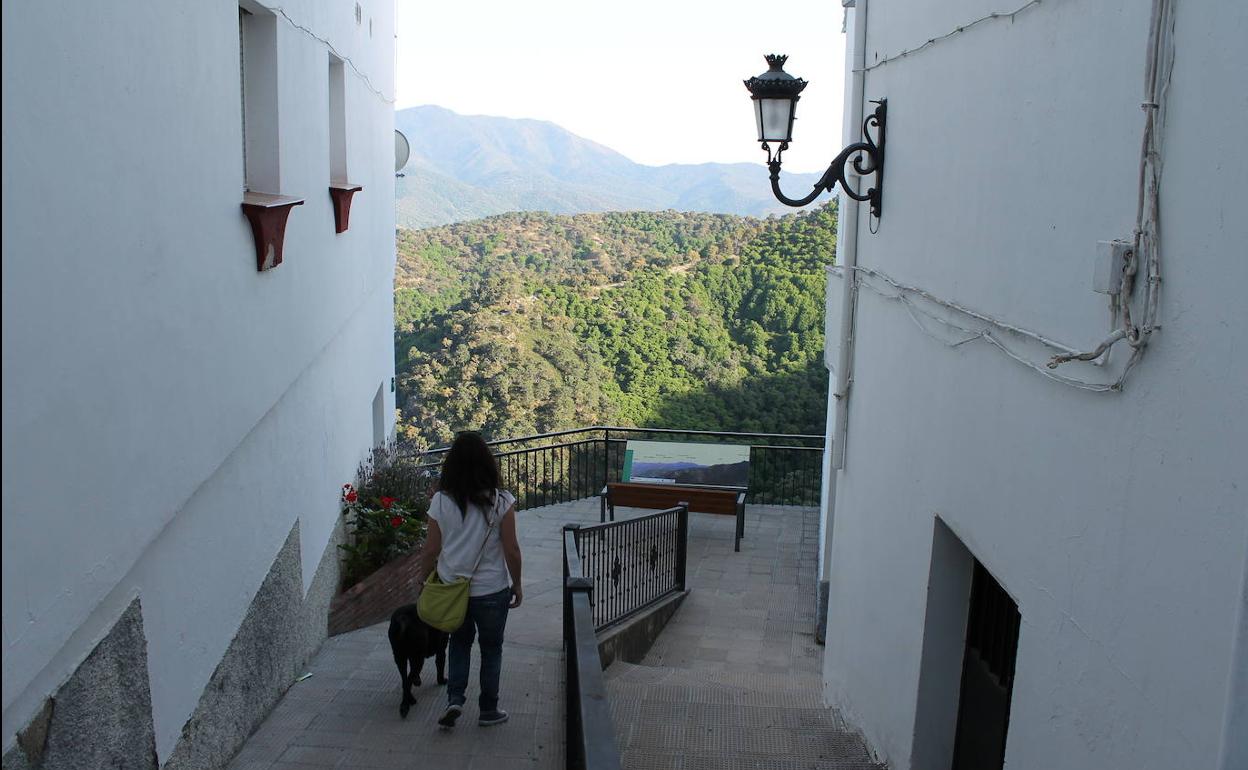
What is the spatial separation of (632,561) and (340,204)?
11.8ft

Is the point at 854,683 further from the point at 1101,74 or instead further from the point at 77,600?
the point at 77,600

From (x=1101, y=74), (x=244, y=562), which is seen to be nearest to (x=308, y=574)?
(x=244, y=562)

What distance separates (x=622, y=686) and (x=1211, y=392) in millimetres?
5102

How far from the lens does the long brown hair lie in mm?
4629

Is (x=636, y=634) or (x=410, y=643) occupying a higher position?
(x=410, y=643)

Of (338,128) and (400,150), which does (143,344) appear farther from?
(400,150)

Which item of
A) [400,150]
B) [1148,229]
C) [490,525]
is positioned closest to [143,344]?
[490,525]

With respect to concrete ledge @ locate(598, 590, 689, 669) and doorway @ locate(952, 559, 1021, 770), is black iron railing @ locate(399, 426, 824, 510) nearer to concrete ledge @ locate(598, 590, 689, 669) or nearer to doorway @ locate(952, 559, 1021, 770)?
concrete ledge @ locate(598, 590, 689, 669)

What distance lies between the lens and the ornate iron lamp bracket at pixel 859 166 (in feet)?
18.8

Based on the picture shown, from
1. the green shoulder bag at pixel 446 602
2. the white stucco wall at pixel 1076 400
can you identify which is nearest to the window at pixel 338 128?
the green shoulder bag at pixel 446 602

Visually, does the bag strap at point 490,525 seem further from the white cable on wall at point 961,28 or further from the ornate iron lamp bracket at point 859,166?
the white cable on wall at point 961,28

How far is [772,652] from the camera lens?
8.73 metres

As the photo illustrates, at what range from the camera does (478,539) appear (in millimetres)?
4660

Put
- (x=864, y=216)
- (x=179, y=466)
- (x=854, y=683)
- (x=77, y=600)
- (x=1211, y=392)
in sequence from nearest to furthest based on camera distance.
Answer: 1. (x=1211, y=392)
2. (x=77, y=600)
3. (x=179, y=466)
4. (x=854, y=683)
5. (x=864, y=216)
